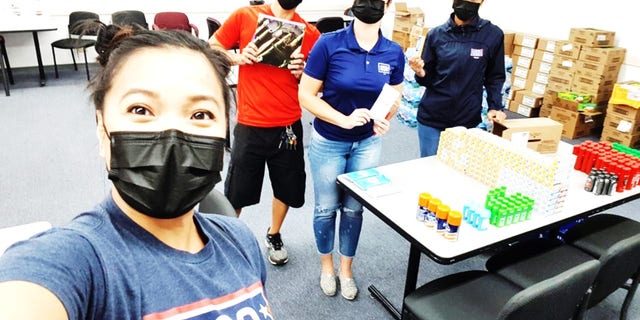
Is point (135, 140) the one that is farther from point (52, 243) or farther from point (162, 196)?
point (52, 243)

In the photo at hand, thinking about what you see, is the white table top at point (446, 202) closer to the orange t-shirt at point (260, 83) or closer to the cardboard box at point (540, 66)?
the orange t-shirt at point (260, 83)

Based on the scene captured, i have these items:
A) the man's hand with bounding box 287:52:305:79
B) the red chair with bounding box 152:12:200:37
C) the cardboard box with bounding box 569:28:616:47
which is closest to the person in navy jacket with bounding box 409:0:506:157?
the man's hand with bounding box 287:52:305:79

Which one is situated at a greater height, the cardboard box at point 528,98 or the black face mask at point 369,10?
the black face mask at point 369,10

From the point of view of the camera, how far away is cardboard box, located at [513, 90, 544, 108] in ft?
18.2

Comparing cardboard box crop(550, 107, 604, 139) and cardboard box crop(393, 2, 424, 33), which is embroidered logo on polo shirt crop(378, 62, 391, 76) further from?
cardboard box crop(393, 2, 424, 33)

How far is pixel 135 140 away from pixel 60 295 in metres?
0.28

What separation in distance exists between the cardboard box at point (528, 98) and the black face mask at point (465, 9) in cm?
344

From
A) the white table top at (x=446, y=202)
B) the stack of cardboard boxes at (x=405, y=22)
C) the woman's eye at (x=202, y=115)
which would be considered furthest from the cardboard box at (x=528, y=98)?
the woman's eye at (x=202, y=115)

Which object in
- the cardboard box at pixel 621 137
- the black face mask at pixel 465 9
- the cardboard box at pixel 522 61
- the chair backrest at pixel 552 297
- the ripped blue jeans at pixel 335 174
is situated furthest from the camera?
the cardboard box at pixel 522 61

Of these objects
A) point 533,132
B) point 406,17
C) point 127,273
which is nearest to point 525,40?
point 406,17

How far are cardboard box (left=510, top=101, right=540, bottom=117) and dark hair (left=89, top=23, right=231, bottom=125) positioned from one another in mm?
5410

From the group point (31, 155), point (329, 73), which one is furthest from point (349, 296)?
point (31, 155)

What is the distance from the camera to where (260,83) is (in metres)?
2.29

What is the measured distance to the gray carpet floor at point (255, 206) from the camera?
7.98 ft
